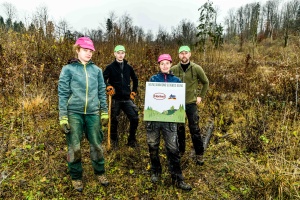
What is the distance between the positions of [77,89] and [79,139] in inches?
26.4

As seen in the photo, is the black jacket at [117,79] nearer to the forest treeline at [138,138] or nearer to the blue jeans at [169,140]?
the forest treeline at [138,138]

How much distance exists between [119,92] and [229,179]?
2.36 metres

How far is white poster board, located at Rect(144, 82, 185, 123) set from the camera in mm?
2902

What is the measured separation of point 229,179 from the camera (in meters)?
3.31

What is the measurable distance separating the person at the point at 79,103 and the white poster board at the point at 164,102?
0.67 metres

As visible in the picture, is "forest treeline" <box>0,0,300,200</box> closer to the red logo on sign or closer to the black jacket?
the black jacket

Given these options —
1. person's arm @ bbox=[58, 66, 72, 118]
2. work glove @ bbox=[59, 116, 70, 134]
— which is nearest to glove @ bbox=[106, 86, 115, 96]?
person's arm @ bbox=[58, 66, 72, 118]

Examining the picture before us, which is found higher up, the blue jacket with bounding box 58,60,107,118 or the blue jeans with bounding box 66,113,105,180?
the blue jacket with bounding box 58,60,107,118

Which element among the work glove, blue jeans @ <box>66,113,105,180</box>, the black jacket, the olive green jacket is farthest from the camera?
the black jacket

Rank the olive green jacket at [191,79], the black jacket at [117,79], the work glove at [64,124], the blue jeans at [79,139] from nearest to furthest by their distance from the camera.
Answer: the work glove at [64,124]
the blue jeans at [79,139]
the olive green jacket at [191,79]
the black jacket at [117,79]

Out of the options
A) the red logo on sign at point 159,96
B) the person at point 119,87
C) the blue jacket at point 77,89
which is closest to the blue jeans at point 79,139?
the blue jacket at point 77,89

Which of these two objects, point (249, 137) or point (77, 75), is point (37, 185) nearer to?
point (77, 75)

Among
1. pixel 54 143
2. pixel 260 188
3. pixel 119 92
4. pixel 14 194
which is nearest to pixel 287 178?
pixel 260 188

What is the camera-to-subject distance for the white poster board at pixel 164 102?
2902mm
